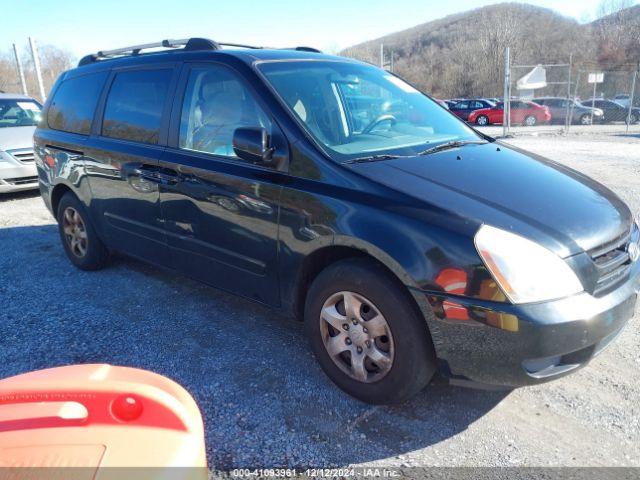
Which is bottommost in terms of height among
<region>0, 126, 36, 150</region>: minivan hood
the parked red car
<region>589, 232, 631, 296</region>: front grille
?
the parked red car

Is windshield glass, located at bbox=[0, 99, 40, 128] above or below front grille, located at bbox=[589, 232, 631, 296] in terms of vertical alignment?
above

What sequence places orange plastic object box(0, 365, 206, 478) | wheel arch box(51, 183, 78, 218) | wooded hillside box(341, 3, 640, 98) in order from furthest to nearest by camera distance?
wooded hillside box(341, 3, 640, 98) < wheel arch box(51, 183, 78, 218) < orange plastic object box(0, 365, 206, 478)

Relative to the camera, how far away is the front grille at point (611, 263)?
2.29 meters

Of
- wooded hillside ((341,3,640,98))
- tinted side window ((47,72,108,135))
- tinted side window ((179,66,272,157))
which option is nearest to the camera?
tinted side window ((179,66,272,157))

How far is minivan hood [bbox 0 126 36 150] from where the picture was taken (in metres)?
8.10

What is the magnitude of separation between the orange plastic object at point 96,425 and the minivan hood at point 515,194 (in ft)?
5.11

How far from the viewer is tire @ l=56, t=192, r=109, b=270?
14.9 ft

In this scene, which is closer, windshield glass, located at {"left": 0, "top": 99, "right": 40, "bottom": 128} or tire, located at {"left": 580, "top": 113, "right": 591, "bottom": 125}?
windshield glass, located at {"left": 0, "top": 99, "right": 40, "bottom": 128}

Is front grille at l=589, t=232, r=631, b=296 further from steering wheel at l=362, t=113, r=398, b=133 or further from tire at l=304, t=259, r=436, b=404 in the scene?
steering wheel at l=362, t=113, r=398, b=133

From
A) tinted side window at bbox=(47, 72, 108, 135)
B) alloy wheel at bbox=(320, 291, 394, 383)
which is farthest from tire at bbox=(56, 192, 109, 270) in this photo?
alloy wheel at bbox=(320, 291, 394, 383)

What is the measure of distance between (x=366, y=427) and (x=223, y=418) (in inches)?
28.7

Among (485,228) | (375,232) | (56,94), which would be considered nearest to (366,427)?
(375,232)

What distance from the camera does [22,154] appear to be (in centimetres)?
815

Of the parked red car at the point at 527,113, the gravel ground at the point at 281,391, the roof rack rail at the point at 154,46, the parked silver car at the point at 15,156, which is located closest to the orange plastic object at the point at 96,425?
the gravel ground at the point at 281,391
